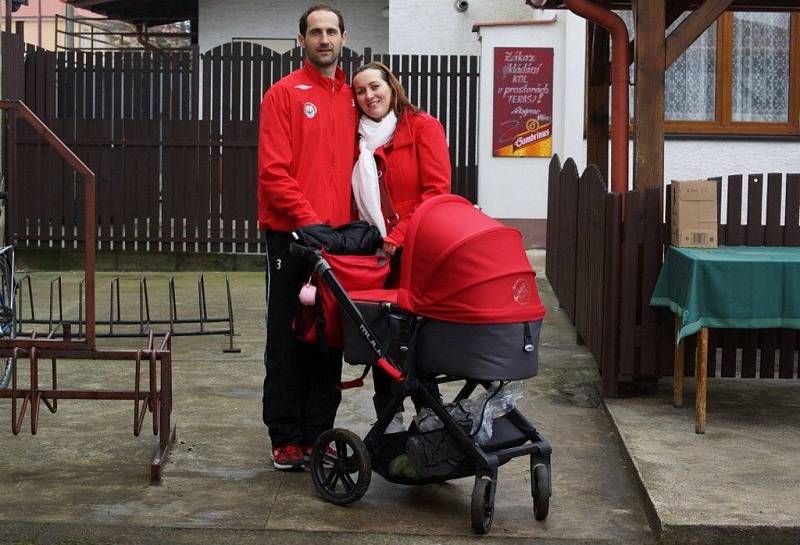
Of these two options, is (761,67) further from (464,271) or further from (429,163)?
(464,271)


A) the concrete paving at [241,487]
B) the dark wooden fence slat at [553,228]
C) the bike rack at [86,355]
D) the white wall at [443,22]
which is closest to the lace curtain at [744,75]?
the white wall at [443,22]

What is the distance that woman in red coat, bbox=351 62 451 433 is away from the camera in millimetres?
5832

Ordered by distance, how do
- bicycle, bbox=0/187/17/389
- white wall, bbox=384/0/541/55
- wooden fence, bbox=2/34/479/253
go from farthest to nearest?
white wall, bbox=384/0/541/55, wooden fence, bbox=2/34/479/253, bicycle, bbox=0/187/17/389

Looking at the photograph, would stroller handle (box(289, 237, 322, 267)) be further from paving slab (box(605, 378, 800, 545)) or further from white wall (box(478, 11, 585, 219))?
white wall (box(478, 11, 585, 219))

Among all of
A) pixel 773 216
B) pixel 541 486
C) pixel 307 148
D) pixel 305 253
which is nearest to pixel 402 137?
pixel 307 148

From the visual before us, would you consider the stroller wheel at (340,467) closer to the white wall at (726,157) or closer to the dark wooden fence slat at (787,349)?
the dark wooden fence slat at (787,349)

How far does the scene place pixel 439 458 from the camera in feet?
17.5

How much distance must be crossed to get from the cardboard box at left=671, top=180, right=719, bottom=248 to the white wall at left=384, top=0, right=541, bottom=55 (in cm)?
1052

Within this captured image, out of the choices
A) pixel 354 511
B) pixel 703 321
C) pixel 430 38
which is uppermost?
pixel 430 38

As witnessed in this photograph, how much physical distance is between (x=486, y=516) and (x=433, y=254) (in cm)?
100

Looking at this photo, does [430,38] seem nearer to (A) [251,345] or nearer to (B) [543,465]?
(A) [251,345]

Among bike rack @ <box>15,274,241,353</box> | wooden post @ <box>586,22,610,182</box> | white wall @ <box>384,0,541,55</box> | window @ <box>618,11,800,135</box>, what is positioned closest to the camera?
bike rack @ <box>15,274,241,353</box>

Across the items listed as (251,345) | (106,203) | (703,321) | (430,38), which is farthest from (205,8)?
(703,321)

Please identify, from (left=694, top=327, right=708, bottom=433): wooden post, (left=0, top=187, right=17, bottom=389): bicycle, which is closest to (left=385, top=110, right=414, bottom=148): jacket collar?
(left=694, top=327, right=708, bottom=433): wooden post
